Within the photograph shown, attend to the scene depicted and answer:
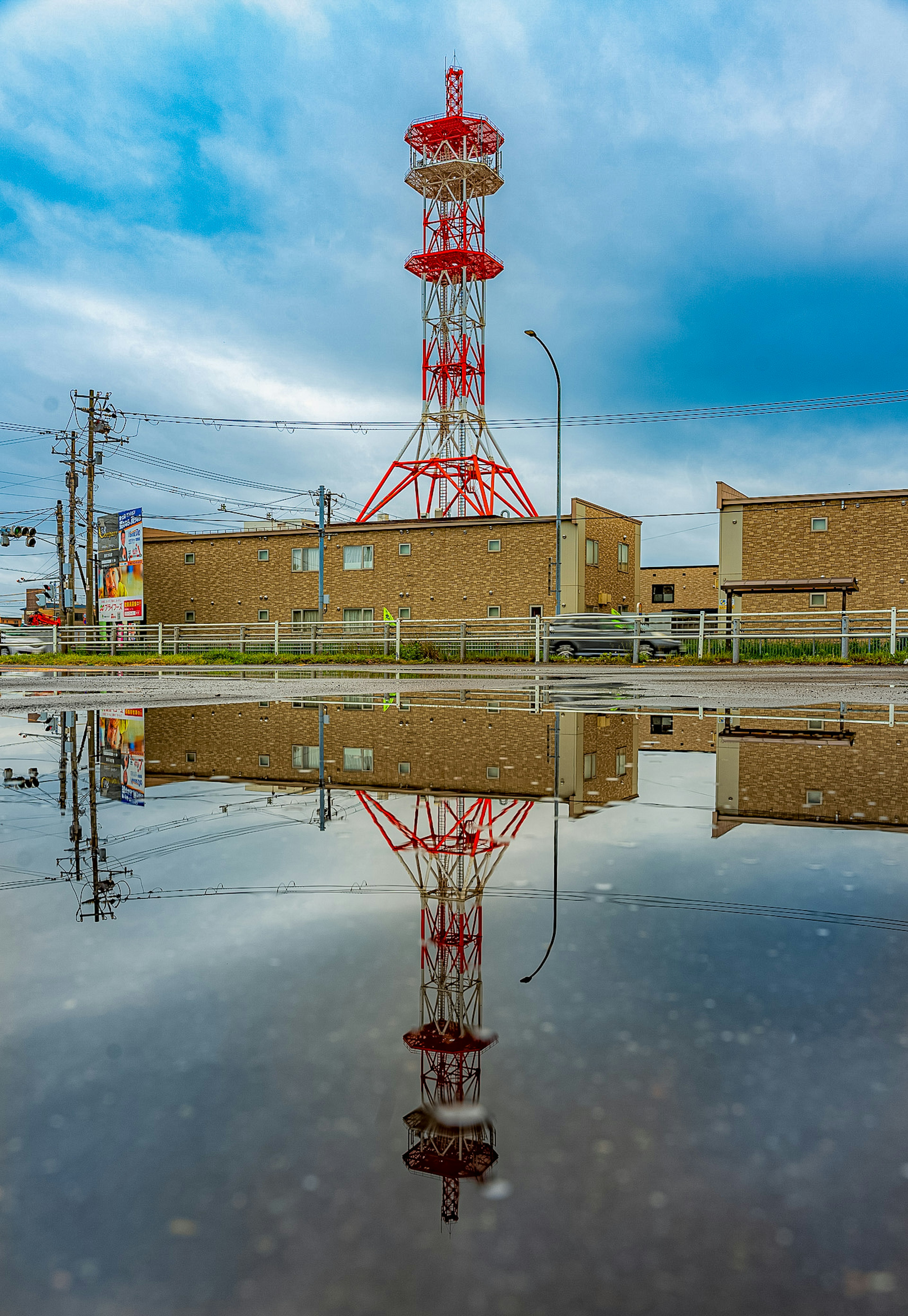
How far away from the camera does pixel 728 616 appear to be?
21844 millimetres

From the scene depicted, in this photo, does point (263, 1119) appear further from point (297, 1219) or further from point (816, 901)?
point (816, 901)

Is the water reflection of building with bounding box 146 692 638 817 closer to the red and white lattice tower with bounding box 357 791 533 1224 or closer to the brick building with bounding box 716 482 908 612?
the red and white lattice tower with bounding box 357 791 533 1224

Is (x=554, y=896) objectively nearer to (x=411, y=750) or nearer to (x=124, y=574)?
(x=411, y=750)

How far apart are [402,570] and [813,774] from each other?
122ft

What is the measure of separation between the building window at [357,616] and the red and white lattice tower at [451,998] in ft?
124

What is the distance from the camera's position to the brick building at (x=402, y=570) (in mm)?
38344

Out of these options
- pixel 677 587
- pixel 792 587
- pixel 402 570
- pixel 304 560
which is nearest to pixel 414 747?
pixel 792 587

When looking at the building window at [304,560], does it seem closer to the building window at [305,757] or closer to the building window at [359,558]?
the building window at [359,558]

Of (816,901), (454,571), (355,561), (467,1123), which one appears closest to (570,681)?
(816,901)

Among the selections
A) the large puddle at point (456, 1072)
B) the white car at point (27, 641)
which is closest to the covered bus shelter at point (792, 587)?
the large puddle at point (456, 1072)

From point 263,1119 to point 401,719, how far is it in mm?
5911

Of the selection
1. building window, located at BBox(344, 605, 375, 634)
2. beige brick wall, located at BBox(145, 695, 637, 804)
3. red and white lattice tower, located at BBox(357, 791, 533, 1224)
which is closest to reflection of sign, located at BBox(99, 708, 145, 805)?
beige brick wall, located at BBox(145, 695, 637, 804)

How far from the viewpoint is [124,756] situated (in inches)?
190

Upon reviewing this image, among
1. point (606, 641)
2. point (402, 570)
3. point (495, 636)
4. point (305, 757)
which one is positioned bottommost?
point (305, 757)
